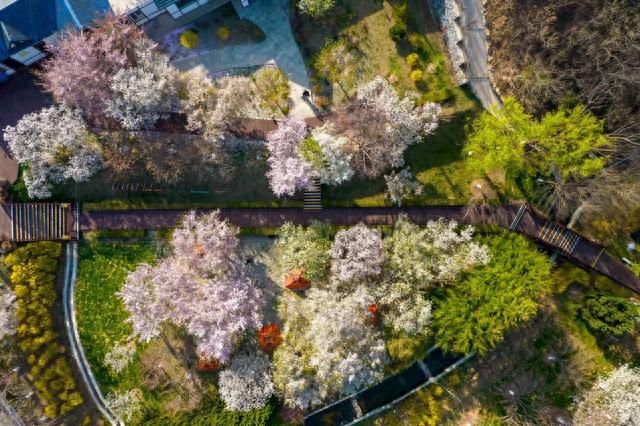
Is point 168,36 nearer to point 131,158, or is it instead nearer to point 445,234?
point 131,158

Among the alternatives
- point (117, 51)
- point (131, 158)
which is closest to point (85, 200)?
point (131, 158)

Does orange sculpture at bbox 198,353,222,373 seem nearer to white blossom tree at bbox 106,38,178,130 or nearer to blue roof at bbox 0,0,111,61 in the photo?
white blossom tree at bbox 106,38,178,130

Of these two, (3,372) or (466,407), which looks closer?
(3,372)

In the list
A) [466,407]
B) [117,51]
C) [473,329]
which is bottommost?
[466,407]

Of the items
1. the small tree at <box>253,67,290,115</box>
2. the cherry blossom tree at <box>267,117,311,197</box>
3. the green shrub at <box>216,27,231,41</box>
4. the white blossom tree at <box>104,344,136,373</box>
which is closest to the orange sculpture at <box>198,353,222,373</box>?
the white blossom tree at <box>104,344,136,373</box>

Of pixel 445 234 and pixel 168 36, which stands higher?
pixel 168 36

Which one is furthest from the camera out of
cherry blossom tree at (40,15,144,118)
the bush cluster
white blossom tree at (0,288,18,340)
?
the bush cluster
